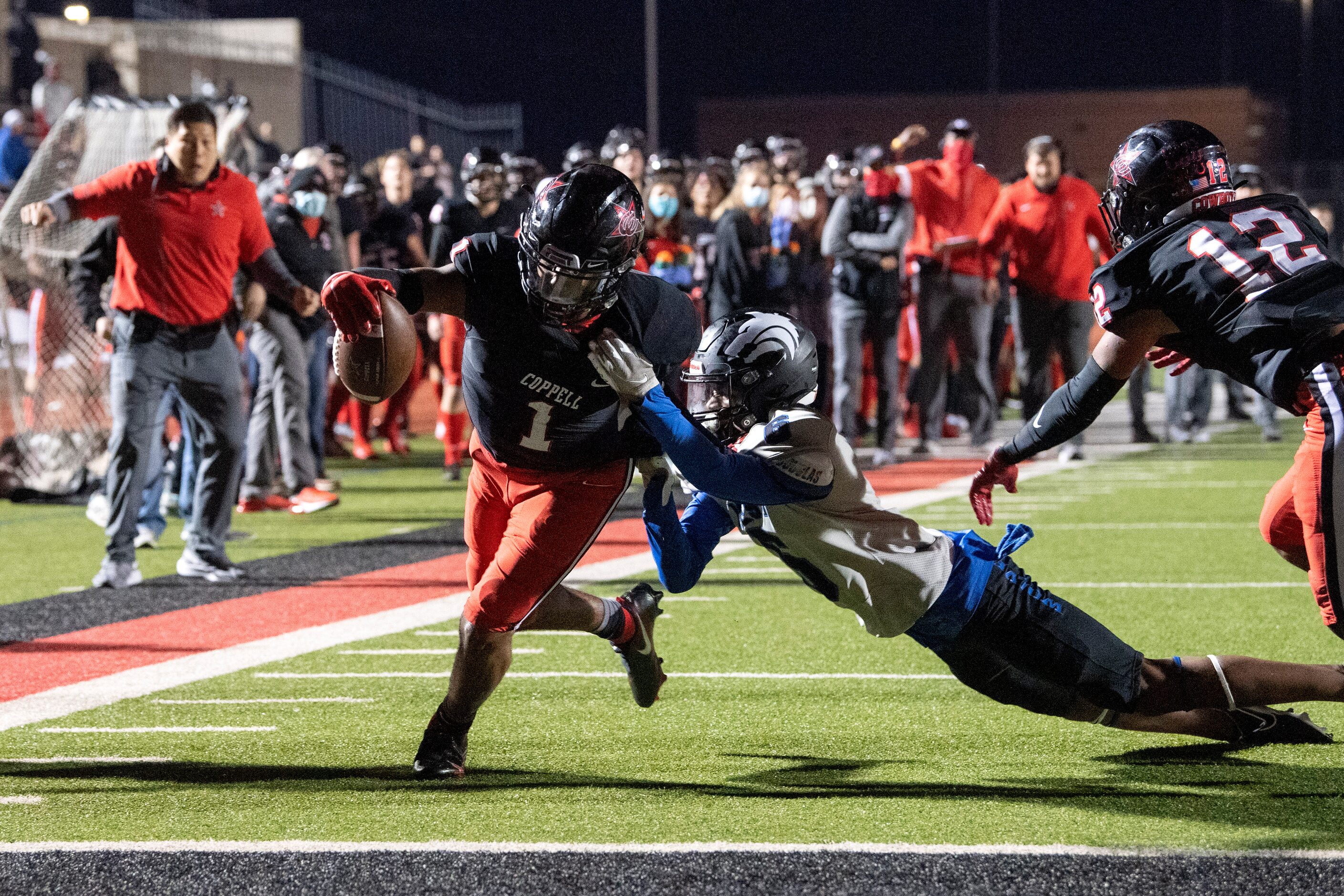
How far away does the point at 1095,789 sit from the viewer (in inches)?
145

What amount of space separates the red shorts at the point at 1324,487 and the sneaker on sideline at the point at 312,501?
6793 millimetres

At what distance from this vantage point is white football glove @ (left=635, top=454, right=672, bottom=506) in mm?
3850

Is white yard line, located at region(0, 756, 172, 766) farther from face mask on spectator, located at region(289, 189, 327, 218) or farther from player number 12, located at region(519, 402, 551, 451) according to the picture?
face mask on spectator, located at region(289, 189, 327, 218)

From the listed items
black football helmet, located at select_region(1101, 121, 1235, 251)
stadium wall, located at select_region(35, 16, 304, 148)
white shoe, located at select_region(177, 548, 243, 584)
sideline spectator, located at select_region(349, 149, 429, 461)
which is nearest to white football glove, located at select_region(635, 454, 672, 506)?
black football helmet, located at select_region(1101, 121, 1235, 251)

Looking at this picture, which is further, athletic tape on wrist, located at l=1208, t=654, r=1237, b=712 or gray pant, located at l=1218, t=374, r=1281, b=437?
gray pant, located at l=1218, t=374, r=1281, b=437

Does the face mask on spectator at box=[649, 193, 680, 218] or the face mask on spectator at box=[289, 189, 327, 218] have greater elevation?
the face mask on spectator at box=[289, 189, 327, 218]

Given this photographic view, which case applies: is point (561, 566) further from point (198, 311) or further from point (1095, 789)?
point (198, 311)

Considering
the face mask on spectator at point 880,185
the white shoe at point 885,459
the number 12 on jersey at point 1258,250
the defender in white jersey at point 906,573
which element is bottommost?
the white shoe at point 885,459

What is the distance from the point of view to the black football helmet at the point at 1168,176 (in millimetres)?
3689

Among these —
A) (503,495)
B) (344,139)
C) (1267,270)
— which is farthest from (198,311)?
(344,139)

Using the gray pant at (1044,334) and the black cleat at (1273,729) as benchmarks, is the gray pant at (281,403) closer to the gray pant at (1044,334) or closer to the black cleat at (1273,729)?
the gray pant at (1044,334)

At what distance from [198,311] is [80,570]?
1.51 m

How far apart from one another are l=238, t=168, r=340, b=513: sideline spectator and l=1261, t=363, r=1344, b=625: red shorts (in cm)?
637

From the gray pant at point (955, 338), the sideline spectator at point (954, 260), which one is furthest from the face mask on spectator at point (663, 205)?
the gray pant at point (955, 338)
